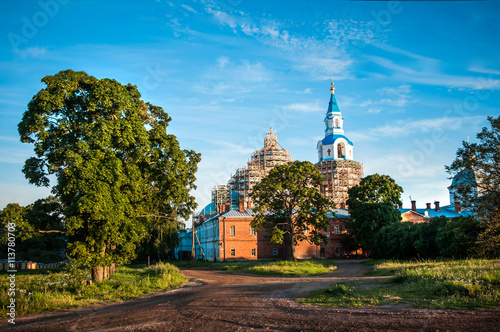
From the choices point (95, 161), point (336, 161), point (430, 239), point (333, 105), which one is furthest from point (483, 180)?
→ point (333, 105)

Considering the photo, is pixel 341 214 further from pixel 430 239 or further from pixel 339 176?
pixel 430 239

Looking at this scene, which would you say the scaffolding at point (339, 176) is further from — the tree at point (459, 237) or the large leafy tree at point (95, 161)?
the large leafy tree at point (95, 161)

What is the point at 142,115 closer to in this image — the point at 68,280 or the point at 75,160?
the point at 75,160

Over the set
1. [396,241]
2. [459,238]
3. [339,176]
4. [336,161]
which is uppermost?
[336,161]

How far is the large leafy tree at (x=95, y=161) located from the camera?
770 inches

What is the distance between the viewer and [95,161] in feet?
65.9

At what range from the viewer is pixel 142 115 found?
86.0 ft

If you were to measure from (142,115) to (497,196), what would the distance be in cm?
2237

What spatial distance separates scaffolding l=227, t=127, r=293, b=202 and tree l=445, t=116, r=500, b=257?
162 ft

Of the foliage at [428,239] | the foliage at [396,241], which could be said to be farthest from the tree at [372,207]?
the foliage at [428,239]

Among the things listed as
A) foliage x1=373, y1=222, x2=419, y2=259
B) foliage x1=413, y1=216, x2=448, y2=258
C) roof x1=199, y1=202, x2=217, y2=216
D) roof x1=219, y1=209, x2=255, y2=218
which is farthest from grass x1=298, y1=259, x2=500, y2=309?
roof x1=199, y1=202, x2=217, y2=216

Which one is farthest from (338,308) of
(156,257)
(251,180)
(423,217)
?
(251,180)

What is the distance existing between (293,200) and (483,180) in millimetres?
17347

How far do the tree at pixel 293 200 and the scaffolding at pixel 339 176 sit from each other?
38.9 metres
